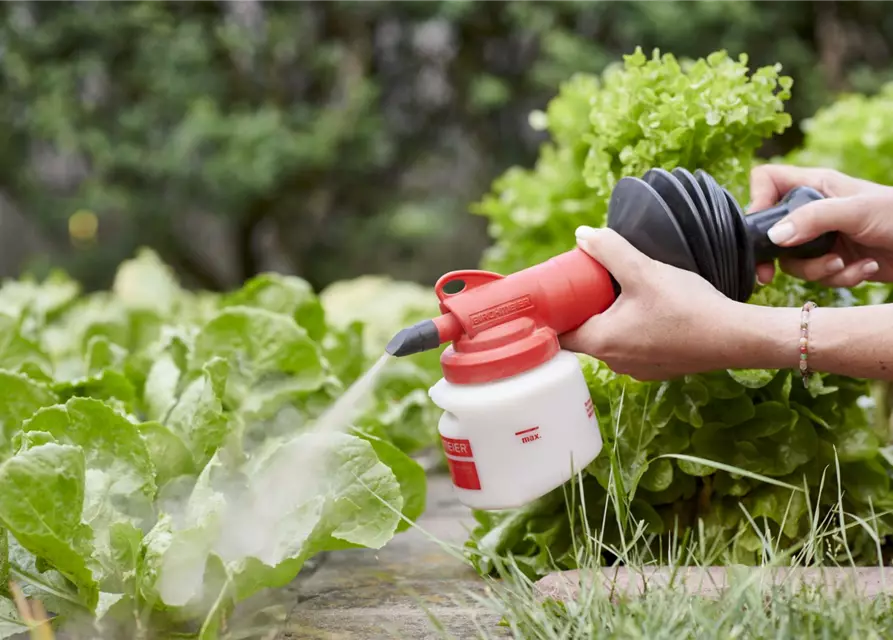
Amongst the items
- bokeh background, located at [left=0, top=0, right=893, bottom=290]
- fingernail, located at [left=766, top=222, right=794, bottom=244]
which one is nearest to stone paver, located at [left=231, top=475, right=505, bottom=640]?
fingernail, located at [left=766, top=222, right=794, bottom=244]

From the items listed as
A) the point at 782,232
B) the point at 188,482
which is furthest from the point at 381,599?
the point at 782,232

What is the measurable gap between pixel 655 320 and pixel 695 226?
13 centimetres

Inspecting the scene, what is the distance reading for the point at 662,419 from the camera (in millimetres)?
1274

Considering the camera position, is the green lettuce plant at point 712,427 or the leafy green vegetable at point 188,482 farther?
the green lettuce plant at point 712,427

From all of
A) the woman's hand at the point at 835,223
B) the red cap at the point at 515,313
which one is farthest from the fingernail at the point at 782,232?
the red cap at the point at 515,313

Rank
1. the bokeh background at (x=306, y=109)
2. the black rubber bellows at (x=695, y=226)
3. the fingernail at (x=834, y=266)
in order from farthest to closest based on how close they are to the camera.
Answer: the bokeh background at (x=306, y=109)
the fingernail at (x=834, y=266)
the black rubber bellows at (x=695, y=226)

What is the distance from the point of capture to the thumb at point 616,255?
111cm

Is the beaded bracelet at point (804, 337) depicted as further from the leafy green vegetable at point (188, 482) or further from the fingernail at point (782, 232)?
the leafy green vegetable at point (188, 482)

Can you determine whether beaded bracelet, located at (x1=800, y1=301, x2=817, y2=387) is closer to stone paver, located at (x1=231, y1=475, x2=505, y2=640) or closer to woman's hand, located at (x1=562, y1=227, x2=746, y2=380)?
woman's hand, located at (x1=562, y1=227, x2=746, y2=380)

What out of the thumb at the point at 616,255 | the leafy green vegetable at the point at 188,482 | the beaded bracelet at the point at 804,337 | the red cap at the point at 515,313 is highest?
the thumb at the point at 616,255

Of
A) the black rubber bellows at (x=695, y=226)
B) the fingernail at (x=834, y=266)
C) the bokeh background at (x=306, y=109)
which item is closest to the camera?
the black rubber bellows at (x=695, y=226)

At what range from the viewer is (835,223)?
1197 millimetres

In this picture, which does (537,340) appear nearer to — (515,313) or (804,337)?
(515,313)

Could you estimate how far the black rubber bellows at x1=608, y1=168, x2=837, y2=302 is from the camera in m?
1.12
